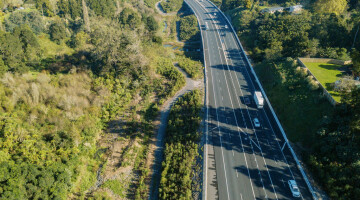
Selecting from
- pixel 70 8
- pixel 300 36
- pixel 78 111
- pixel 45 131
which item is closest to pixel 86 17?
pixel 70 8

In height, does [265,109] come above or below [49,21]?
below

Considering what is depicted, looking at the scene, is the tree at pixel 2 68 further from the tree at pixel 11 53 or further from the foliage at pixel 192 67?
the foliage at pixel 192 67

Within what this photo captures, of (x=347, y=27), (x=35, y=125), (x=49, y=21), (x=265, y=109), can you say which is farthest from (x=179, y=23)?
(x=35, y=125)

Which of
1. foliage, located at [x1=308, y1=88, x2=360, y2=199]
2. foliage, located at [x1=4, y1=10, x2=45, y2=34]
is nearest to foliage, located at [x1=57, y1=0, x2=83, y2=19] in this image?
foliage, located at [x1=4, y1=10, x2=45, y2=34]

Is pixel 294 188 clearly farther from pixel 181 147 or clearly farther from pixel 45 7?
pixel 45 7

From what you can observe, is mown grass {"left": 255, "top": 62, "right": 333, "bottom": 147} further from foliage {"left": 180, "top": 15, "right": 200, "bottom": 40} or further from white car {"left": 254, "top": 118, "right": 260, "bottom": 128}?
foliage {"left": 180, "top": 15, "right": 200, "bottom": 40}

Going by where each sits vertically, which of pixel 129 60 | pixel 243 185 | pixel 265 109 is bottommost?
pixel 243 185

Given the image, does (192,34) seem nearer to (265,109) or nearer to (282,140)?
(265,109)

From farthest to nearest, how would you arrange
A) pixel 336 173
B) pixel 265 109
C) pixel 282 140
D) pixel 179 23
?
pixel 179 23, pixel 265 109, pixel 282 140, pixel 336 173
